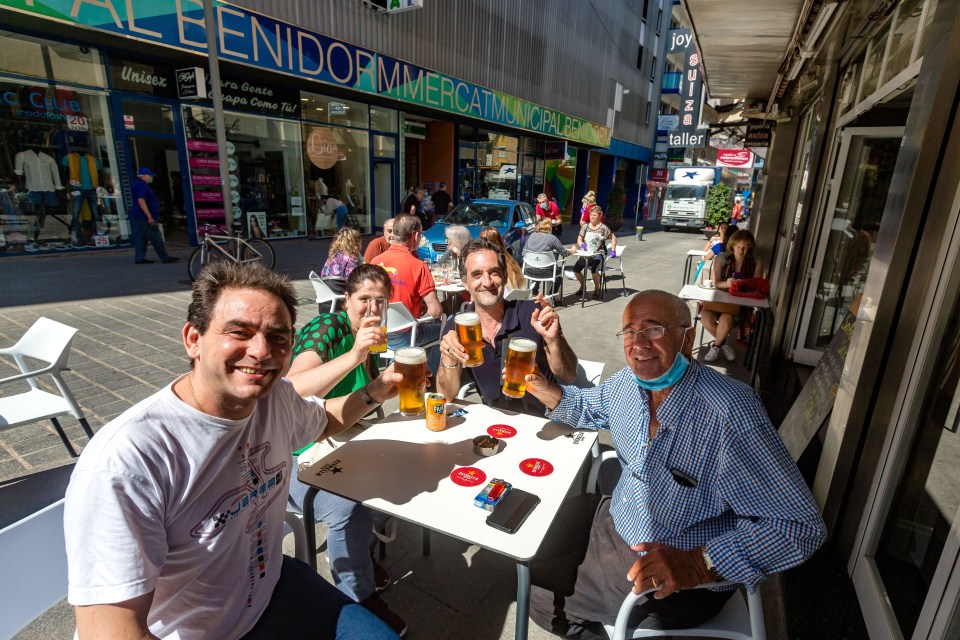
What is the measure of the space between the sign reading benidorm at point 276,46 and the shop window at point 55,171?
2.27m

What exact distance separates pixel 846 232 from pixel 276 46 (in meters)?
11.1

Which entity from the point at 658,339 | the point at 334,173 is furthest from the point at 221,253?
the point at 658,339

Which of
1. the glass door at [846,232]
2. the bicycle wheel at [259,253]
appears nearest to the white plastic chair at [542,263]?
the glass door at [846,232]

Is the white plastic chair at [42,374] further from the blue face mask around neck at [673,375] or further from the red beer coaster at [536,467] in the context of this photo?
the blue face mask around neck at [673,375]

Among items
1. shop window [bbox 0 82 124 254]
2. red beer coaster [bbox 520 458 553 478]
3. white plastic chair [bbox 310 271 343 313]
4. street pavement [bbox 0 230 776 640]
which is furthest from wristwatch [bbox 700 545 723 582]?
shop window [bbox 0 82 124 254]

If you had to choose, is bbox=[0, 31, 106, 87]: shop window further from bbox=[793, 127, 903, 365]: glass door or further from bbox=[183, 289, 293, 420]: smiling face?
bbox=[793, 127, 903, 365]: glass door

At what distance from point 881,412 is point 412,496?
2.22 m

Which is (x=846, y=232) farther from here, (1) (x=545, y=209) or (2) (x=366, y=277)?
(1) (x=545, y=209)

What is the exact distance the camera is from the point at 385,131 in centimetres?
1580

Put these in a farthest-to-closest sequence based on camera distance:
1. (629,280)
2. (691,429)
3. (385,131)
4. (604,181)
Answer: (604,181) < (385,131) < (629,280) < (691,429)

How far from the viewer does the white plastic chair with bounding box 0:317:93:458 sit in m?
3.04

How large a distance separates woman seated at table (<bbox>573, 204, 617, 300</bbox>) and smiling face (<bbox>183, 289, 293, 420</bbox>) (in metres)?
7.53

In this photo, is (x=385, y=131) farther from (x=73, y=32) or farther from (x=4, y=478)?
(x=4, y=478)

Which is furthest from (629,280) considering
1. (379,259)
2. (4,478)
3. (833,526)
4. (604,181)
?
(604,181)
